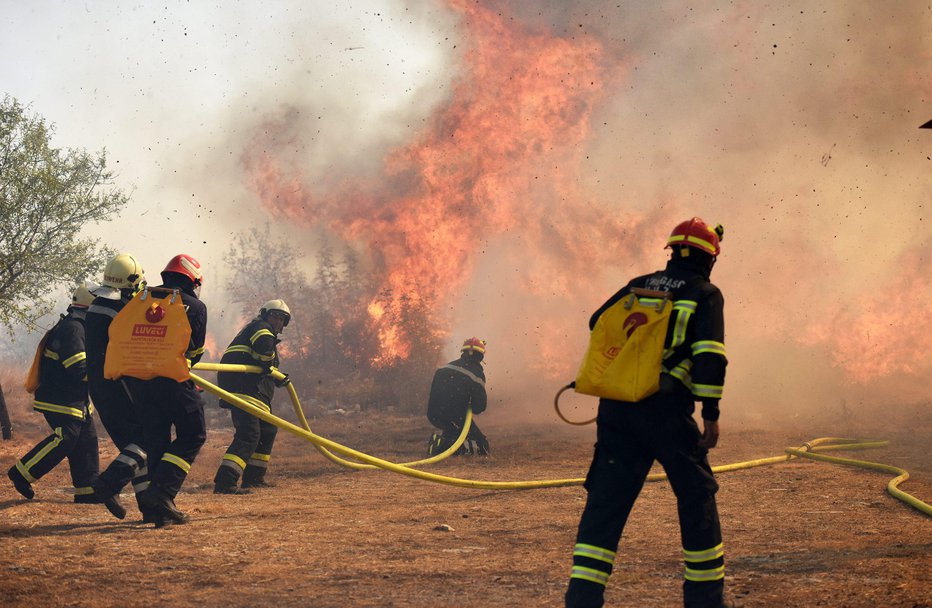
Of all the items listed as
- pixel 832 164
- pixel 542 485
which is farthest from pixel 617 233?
pixel 542 485

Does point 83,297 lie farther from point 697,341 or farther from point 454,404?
point 697,341

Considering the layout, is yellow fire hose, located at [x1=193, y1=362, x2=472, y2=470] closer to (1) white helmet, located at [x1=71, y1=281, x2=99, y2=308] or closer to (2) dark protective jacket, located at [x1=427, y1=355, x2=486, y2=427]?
(2) dark protective jacket, located at [x1=427, y1=355, x2=486, y2=427]

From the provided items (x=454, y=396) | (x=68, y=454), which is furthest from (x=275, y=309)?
(x=454, y=396)

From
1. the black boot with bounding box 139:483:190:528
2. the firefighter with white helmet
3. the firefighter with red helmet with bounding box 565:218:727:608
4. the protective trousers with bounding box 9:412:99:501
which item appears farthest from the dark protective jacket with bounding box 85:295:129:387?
the firefighter with red helmet with bounding box 565:218:727:608

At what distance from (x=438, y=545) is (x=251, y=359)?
4.36 metres

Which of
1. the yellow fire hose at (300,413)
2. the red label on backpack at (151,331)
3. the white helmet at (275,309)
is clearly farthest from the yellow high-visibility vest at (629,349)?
the white helmet at (275,309)

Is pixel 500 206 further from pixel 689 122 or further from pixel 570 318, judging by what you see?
pixel 689 122

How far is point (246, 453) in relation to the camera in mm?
9516

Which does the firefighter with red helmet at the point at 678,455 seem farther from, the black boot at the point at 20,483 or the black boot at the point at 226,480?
the black boot at the point at 20,483

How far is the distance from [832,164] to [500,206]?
865 cm

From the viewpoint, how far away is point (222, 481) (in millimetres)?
9359

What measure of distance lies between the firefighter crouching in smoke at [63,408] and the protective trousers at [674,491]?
19.6ft

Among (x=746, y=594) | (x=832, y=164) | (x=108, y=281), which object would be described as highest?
(x=832, y=164)

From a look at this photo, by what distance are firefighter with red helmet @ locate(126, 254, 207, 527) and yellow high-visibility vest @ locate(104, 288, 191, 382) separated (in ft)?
0.41
